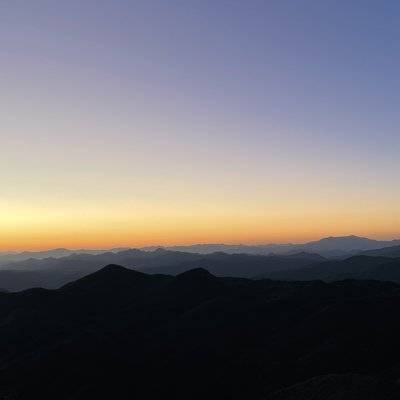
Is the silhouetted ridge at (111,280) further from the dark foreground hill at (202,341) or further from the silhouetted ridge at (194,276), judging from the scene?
the silhouetted ridge at (194,276)

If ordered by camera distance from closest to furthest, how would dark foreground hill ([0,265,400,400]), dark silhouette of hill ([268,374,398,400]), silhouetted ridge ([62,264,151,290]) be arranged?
dark silhouette of hill ([268,374,398,400]) < dark foreground hill ([0,265,400,400]) < silhouetted ridge ([62,264,151,290])

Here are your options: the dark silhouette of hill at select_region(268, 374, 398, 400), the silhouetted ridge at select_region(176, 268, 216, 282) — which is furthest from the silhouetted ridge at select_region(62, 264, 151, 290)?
the dark silhouette of hill at select_region(268, 374, 398, 400)

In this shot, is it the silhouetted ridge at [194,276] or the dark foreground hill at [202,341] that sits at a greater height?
the silhouetted ridge at [194,276]

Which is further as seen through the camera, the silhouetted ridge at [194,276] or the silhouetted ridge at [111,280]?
the silhouetted ridge at [111,280]

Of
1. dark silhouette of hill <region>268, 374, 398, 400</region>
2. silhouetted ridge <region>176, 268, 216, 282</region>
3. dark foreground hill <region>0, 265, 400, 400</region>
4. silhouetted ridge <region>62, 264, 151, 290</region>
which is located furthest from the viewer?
silhouetted ridge <region>62, 264, 151, 290</region>

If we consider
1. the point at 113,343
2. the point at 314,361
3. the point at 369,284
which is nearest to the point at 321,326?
the point at 314,361

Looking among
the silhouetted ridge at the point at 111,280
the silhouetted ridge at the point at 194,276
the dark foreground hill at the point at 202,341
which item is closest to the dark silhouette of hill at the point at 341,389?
the dark foreground hill at the point at 202,341

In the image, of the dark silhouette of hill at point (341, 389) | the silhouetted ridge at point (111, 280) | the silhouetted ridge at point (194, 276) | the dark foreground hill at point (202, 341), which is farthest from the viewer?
the silhouetted ridge at point (111, 280)

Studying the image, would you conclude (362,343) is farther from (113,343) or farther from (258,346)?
(113,343)

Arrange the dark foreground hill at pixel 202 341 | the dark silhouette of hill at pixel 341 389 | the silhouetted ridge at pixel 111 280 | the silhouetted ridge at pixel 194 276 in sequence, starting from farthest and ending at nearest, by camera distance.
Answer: the silhouetted ridge at pixel 111 280 < the silhouetted ridge at pixel 194 276 < the dark foreground hill at pixel 202 341 < the dark silhouette of hill at pixel 341 389

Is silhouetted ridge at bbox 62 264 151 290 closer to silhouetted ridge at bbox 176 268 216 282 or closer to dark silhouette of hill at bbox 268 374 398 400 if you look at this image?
silhouetted ridge at bbox 176 268 216 282
